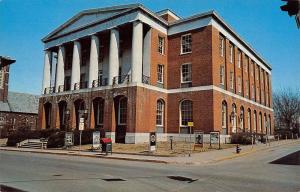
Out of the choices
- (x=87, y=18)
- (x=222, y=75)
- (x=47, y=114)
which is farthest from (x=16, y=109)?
(x=222, y=75)

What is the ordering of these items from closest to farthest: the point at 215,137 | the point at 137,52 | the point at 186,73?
the point at 215,137, the point at 137,52, the point at 186,73

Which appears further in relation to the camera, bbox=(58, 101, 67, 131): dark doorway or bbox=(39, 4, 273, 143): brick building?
bbox=(58, 101, 67, 131): dark doorway

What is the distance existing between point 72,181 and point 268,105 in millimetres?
57764

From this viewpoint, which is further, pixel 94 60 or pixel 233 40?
pixel 233 40

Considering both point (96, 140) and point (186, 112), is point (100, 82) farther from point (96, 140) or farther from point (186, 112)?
point (96, 140)

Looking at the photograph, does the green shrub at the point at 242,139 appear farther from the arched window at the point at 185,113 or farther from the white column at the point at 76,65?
the white column at the point at 76,65

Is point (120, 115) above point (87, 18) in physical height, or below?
below

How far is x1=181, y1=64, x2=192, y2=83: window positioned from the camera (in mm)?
37656

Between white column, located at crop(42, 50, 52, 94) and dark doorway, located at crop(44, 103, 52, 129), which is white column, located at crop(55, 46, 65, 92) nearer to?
white column, located at crop(42, 50, 52, 94)

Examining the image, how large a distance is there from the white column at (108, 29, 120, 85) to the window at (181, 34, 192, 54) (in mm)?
7792

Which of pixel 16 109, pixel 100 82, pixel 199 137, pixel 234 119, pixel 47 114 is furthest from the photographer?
pixel 16 109

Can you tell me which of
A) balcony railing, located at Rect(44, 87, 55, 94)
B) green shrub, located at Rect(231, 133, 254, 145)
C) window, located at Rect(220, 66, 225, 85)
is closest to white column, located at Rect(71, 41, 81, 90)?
balcony railing, located at Rect(44, 87, 55, 94)

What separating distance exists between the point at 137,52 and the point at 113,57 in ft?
11.2

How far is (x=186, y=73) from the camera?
3803 centimetres
